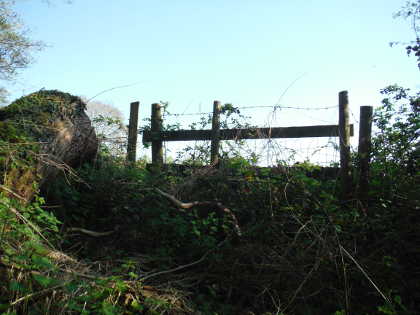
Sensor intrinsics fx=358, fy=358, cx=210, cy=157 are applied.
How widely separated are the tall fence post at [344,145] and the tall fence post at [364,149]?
20 cm

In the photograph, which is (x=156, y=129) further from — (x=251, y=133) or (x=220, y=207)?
(x=220, y=207)

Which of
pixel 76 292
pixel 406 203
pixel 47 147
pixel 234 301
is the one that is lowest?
pixel 234 301

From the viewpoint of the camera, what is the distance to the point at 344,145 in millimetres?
5398

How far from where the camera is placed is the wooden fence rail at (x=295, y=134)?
498cm

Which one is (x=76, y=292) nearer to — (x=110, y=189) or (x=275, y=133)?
(x=110, y=189)

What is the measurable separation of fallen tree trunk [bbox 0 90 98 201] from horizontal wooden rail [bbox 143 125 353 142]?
2.27 metres

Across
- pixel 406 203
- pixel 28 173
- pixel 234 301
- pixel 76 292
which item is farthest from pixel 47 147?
pixel 406 203

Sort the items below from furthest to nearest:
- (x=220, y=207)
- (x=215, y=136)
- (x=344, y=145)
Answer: (x=215, y=136), (x=344, y=145), (x=220, y=207)

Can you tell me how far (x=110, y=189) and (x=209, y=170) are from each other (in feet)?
5.20

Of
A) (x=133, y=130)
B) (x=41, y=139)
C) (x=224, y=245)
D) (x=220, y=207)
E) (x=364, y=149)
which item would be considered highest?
(x=133, y=130)

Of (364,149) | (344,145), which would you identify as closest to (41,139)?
(344,145)

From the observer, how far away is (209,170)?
5.52 metres

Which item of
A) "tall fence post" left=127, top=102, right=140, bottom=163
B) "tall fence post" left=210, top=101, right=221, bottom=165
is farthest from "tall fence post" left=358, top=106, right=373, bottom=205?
"tall fence post" left=127, top=102, right=140, bottom=163

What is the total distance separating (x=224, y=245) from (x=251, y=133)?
10.4 feet
